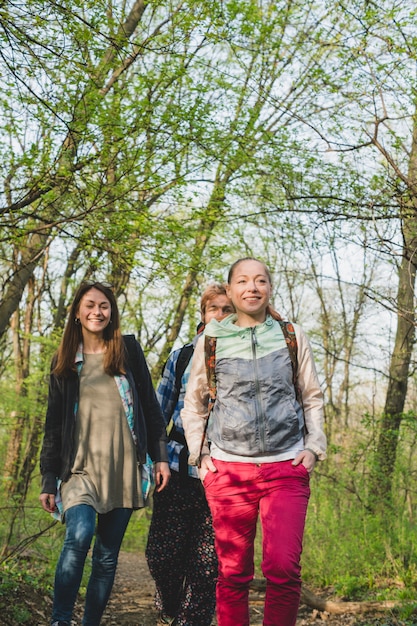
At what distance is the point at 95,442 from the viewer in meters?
3.97

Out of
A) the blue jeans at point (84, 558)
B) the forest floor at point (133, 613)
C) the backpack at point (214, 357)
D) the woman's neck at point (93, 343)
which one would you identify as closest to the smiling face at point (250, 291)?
the backpack at point (214, 357)

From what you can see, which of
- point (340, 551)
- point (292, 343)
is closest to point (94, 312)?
point (292, 343)

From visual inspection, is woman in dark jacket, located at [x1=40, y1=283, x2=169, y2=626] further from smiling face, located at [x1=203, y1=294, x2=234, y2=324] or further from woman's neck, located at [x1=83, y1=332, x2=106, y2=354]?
smiling face, located at [x1=203, y1=294, x2=234, y2=324]

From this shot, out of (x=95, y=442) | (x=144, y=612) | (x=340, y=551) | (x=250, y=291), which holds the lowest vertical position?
(x=144, y=612)

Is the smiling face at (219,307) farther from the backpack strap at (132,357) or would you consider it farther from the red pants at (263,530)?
the red pants at (263,530)

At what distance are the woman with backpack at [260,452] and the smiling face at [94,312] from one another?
2.96 ft

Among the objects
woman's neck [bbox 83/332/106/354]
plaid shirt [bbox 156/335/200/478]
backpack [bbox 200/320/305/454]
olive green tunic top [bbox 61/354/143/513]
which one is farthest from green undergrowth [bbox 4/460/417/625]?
backpack [bbox 200/320/305/454]

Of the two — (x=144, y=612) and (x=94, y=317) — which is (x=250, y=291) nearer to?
(x=94, y=317)

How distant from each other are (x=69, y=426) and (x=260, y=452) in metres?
1.21

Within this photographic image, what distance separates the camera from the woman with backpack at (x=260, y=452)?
3.17 m

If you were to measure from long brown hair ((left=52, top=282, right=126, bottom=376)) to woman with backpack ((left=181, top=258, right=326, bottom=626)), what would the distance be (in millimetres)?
751

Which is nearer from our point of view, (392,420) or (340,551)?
(340,551)

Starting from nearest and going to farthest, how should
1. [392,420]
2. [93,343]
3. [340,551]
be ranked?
1. [93,343]
2. [340,551]
3. [392,420]

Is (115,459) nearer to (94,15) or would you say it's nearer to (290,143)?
(94,15)
